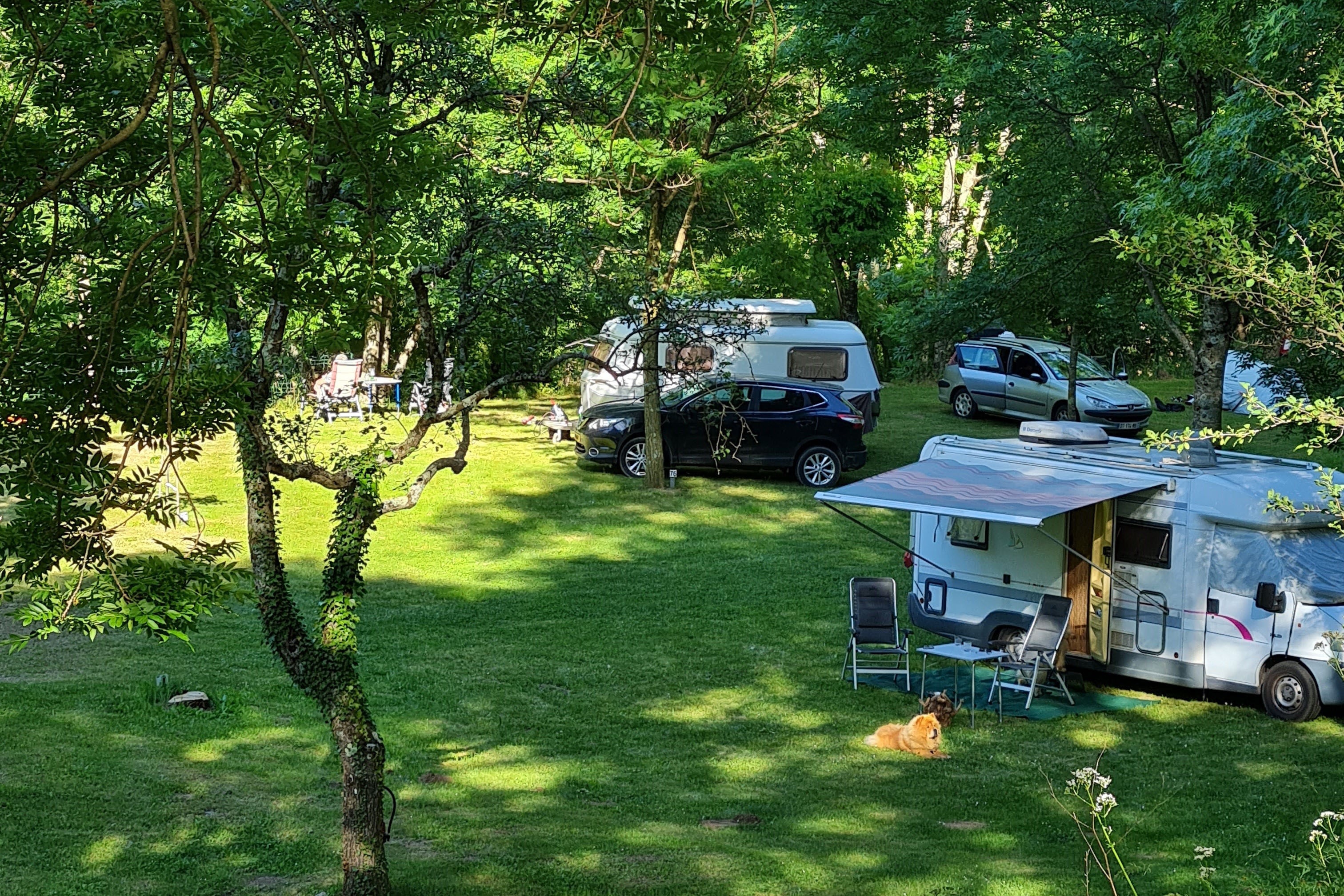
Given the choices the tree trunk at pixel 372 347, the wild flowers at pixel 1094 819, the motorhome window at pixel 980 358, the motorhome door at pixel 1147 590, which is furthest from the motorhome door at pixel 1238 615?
the tree trunk at pixel 372 347

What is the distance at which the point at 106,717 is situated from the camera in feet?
37.3

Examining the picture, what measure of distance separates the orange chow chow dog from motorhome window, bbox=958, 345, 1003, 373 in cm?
1927

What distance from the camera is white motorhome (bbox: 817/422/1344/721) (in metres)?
12.1

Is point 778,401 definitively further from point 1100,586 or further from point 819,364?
point 1100,586

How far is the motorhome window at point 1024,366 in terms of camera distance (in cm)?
2938

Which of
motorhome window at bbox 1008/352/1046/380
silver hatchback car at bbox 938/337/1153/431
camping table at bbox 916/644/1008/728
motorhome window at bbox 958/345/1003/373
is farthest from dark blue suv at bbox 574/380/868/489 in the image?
camping table at bbox 916/644/1008/728

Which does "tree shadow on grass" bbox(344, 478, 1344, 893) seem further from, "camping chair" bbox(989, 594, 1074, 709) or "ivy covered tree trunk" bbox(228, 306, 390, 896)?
"ivy covered tree trunk" bbox(228, 306, 390, 896)

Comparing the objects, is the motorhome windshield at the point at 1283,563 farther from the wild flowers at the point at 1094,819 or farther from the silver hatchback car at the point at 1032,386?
the silver hatchback car at the point at 1032,386

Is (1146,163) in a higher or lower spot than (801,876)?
higher

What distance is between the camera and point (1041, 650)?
12.9 metres

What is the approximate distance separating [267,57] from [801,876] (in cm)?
538

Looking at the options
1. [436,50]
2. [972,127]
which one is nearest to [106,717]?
[436,50]

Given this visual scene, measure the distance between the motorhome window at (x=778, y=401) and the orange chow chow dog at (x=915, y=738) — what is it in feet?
38.1

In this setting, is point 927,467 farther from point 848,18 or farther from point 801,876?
point 848,18
